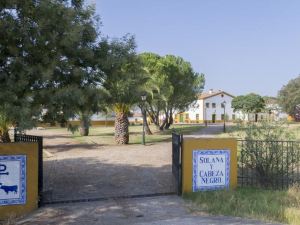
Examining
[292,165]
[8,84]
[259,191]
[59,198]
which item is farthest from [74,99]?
[292,165]

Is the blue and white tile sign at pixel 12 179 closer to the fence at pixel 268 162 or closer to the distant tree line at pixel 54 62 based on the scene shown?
the distant tree line at pixel 54 62

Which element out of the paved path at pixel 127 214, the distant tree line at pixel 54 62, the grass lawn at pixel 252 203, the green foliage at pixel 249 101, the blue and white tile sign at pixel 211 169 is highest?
the green foliage at pixel 249 101

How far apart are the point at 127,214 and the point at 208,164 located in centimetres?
282

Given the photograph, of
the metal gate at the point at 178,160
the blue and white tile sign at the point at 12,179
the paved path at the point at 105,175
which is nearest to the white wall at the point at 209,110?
the paved path at the point at 105,175

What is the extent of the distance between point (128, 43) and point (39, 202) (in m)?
4.01

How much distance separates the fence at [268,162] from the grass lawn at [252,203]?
1.99ft

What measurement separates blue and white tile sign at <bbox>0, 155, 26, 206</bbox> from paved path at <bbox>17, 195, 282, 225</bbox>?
1.70 ft

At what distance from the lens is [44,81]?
7723 millimetres

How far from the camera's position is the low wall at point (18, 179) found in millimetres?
8547

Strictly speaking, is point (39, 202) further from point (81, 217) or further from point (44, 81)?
point (44, 81)

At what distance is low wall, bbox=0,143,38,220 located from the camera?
8547mm

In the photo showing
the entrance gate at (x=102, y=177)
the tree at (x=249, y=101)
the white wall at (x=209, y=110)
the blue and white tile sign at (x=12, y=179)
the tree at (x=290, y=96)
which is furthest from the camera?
the white wall at (x=209, y=110)

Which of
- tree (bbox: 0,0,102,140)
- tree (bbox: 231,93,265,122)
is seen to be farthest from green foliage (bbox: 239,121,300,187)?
tree (bbox: 231,93,265,122)

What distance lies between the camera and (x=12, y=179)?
340 inches
